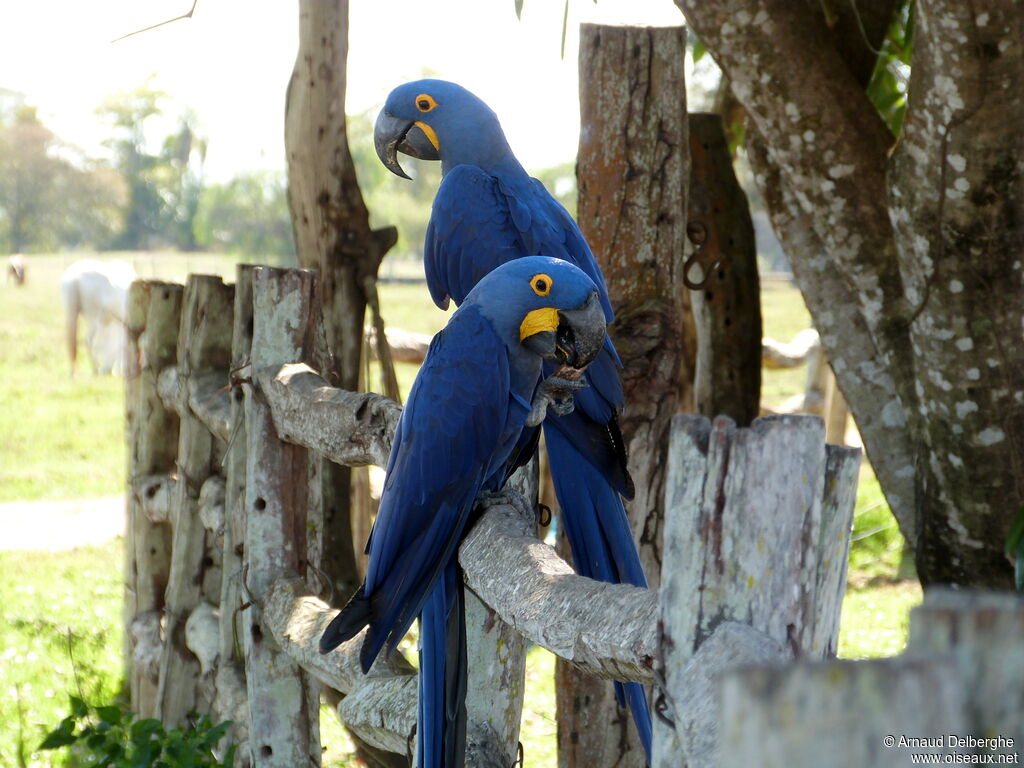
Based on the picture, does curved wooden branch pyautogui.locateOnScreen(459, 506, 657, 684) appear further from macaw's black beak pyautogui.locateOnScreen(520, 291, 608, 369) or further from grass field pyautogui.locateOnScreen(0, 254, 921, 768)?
grass field pyautogui.locateOnScreen(0, 254, 921, 768)

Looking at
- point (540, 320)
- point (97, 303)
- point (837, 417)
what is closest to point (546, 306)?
point (540, 320)

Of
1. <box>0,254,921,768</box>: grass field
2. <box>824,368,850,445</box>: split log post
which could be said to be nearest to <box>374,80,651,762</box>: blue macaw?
<box>0,254,921,768</box>: grass field

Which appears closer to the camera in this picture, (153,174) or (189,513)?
(189,513)

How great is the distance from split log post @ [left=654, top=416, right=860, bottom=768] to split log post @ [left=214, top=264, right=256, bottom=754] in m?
1.45

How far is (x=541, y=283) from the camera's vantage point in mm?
1583

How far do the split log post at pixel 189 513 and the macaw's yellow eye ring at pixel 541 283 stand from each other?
3.61ft

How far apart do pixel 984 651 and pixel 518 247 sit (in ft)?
5.31

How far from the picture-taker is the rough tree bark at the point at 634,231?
94.9 inches

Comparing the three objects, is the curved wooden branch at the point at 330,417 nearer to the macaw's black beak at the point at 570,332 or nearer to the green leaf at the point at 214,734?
the macaw's black beak at the point at 570,332

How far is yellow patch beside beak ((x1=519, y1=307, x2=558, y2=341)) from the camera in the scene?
1603 mm

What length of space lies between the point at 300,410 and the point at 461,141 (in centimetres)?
77

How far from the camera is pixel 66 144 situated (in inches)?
1499

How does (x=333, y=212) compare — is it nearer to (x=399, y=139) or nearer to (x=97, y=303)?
(x=399, y=139)

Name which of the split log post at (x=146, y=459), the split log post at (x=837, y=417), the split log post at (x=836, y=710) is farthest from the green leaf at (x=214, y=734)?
the split log post at (x=837, y=417)
